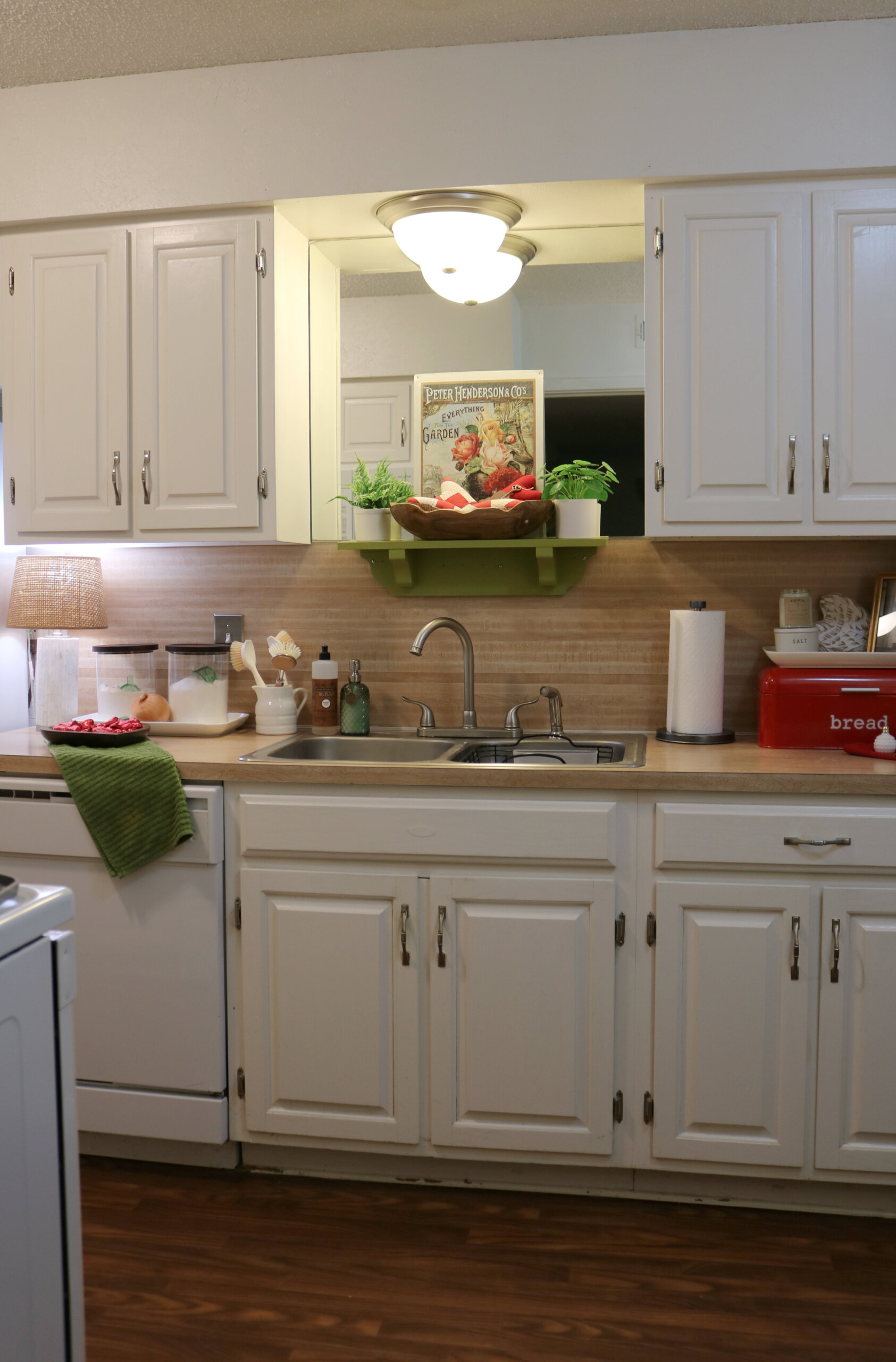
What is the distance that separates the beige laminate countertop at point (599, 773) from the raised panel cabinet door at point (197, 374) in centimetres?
64

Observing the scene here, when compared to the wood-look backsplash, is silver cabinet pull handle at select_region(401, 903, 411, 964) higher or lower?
lower

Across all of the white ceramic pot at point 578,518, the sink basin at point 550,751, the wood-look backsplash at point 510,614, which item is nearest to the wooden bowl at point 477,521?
the white ceramic pot at point 578,518

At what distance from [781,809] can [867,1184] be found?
0.82 meters

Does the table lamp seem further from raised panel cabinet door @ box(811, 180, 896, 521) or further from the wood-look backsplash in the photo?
raised panel cabinet door @ box(811, 180, 896, 521)

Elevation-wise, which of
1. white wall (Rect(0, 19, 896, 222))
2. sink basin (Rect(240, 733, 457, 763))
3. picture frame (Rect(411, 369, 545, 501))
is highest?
white wall (Rect(0, 19, 896, 222))

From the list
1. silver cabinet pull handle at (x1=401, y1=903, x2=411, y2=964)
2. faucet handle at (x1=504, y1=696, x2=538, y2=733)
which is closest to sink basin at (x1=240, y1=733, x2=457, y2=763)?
faucet handle at (x1=504, y1=696, x2=538, y2=733)

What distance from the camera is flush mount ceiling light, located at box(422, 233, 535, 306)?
2.65m

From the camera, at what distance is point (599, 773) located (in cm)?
215

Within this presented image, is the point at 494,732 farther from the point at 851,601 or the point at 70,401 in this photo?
the point at 70,401

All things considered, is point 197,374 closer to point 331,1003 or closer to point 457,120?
point 457,120

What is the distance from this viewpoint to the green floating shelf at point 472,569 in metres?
2.69

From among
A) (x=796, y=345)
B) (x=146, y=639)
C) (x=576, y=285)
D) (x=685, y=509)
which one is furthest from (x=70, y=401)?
(x=796, y=345)

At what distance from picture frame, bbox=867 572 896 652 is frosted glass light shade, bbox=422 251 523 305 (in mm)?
1189

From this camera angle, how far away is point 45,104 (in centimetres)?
259
